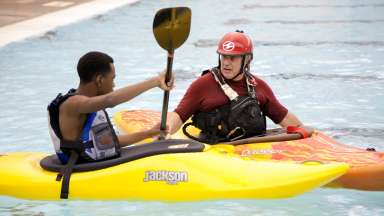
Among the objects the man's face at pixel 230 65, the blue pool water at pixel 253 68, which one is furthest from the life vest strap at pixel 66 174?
the man's face at pixel 230 65

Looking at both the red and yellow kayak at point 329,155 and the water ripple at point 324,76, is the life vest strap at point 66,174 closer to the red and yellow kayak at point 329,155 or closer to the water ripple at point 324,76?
the red and yellow kayak at point 329,155

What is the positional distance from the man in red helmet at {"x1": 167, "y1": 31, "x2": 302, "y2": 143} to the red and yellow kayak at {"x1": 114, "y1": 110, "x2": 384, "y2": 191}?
0.19 metres

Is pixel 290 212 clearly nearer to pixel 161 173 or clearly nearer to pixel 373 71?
pixel 161 173

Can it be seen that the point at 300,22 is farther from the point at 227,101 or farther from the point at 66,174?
the point at 66,174

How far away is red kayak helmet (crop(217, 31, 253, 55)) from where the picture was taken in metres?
6.43

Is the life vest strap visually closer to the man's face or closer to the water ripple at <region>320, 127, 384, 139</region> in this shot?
the man's face

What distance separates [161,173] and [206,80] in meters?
1.02

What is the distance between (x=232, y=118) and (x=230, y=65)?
38 centimetres

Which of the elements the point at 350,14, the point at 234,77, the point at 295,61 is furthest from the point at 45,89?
the point at 350,14

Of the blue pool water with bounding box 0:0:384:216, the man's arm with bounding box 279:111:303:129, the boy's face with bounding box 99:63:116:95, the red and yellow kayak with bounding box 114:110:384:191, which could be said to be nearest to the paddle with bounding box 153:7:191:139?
the boy's face with bounding box 99:63:116:95

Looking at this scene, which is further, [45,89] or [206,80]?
[45,89]

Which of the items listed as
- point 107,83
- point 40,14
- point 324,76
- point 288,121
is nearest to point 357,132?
point 288,121

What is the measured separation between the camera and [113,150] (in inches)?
231

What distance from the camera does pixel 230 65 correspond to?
642 centimetres
